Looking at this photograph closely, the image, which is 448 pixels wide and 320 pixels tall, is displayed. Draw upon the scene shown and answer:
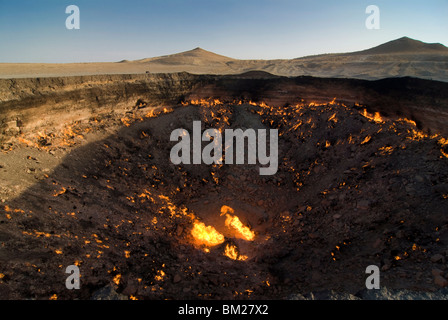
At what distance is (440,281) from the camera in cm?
421

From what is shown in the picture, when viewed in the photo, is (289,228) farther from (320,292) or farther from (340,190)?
(320,292)

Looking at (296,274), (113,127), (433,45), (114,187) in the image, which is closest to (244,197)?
(296,274)

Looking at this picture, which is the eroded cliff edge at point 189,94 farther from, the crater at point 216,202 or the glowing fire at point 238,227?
the glowing fire at point 238,227

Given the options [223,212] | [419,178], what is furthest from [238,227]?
[419,178]

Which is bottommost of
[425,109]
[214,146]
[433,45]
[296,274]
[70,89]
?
[296,274]

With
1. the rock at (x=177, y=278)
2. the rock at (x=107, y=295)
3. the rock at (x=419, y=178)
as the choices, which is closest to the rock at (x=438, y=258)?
the rock at (x=419, y=178)

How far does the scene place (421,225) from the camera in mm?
5742

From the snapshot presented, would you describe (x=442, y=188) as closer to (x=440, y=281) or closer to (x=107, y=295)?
(x=440, y=281)

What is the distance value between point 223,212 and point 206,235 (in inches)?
53.1

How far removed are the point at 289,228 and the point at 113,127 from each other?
887 cm

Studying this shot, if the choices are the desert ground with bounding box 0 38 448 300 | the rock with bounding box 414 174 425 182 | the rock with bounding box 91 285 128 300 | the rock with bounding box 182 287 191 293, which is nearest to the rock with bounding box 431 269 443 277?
the desert ground with bounding box 0 38 448 300

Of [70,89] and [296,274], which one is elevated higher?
[70,89]

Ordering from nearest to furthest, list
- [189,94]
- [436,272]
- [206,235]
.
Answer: [436,272] < [206,235] < [189,94]
